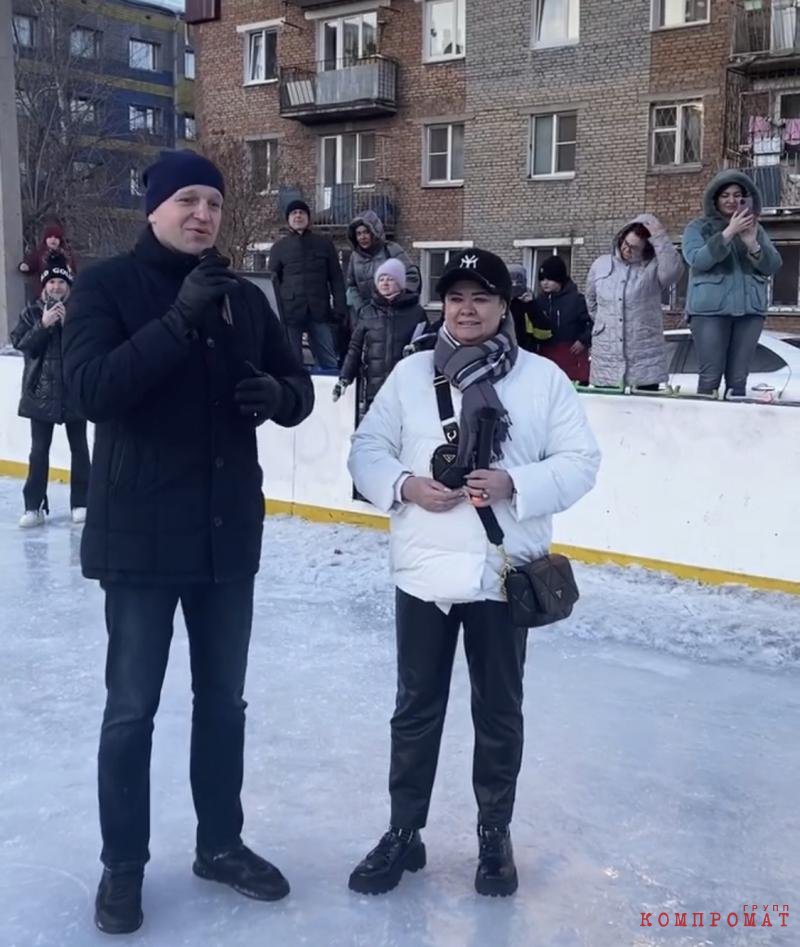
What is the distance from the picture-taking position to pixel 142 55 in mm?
36250

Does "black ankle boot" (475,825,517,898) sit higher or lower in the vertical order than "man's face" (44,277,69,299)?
lower

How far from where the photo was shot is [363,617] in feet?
16.6

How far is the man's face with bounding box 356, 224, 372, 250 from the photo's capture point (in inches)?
280

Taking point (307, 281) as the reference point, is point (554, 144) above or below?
above

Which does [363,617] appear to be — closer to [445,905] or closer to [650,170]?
[445,905]

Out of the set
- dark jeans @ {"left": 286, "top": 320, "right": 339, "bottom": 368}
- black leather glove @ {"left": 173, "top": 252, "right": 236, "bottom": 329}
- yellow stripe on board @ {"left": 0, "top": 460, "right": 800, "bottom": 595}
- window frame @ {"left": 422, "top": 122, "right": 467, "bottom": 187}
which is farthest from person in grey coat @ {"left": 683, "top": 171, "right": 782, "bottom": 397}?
window frame @ {"left": 422, "top": 122, "right": 467, "bottom": 187}


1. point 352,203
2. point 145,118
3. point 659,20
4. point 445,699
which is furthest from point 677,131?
point 145,118

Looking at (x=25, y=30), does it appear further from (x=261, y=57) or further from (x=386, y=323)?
(x=386, y=323)

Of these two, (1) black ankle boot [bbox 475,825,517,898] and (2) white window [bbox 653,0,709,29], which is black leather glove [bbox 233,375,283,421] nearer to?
(1) black ankle boot [bbox 475,825,517,898]

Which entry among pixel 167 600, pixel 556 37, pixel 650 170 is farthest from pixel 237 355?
pixel 556 37

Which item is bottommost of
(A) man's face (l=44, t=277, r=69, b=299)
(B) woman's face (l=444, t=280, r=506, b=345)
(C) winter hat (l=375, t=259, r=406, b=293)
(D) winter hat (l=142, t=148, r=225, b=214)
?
(B) woman's face (l=444, t=280, r=506, b=345)

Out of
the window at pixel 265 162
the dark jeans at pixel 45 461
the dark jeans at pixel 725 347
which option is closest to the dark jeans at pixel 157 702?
the dark jeans at pixel 725 347

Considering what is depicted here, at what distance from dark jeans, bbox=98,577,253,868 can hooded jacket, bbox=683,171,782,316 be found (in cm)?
404

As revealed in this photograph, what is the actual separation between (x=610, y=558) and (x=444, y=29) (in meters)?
18.8
